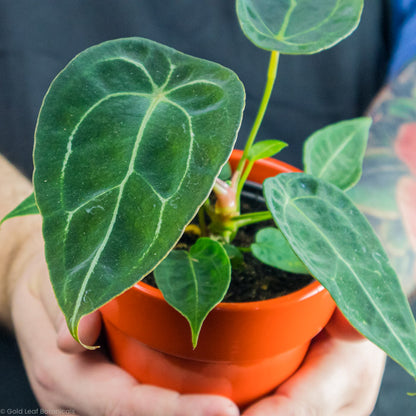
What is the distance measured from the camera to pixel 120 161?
29 cm

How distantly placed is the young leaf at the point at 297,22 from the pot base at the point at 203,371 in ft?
0.89

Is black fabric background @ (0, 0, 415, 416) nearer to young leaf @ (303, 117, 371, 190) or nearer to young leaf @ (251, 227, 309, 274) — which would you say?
young leaf @ (303, 117, 371, 190)

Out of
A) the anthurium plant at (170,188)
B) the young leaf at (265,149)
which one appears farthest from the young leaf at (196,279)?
the young leaf at (265,149)

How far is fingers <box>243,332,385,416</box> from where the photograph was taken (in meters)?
0.49

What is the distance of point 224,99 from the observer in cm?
30

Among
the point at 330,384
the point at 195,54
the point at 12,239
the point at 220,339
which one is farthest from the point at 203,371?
the point at 195,54

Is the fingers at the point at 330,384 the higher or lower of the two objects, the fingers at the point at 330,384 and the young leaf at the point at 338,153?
the lower

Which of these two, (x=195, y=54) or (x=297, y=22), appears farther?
(x=195, y=54)

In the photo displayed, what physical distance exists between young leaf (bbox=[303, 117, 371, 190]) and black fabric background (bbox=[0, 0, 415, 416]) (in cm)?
54

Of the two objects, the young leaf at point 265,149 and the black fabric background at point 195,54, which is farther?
the black fabric background at point 195,54

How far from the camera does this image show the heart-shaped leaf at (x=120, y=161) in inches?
9.9

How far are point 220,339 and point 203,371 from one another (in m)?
0.07

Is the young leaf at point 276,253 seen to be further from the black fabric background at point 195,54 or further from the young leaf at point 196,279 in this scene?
the black fabric background at point 195,54

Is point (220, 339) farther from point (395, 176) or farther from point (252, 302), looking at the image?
point (395, 176)
